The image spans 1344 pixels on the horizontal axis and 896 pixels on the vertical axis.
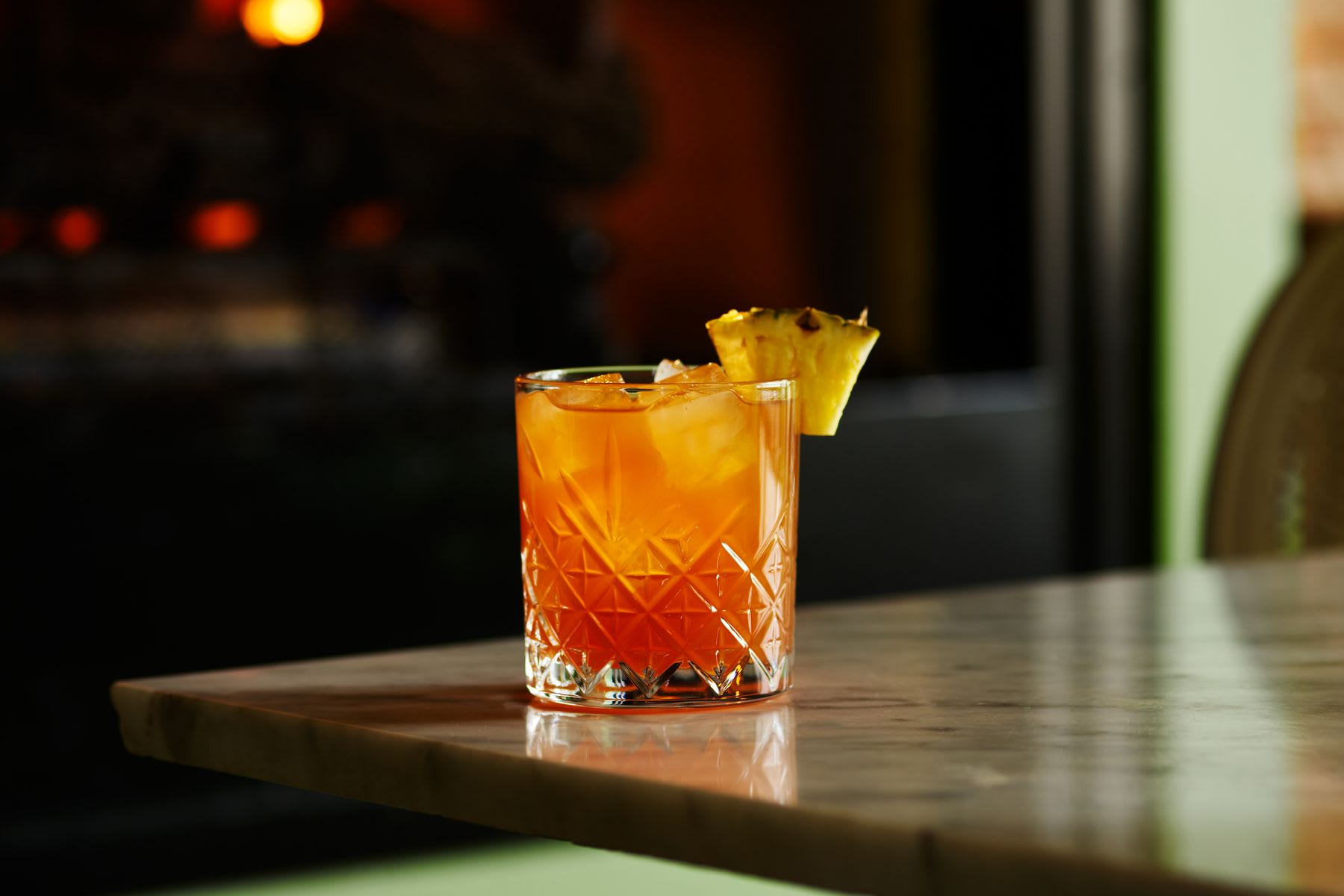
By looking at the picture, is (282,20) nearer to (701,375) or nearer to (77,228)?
(77,228)

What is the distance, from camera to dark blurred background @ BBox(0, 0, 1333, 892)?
219 centimetres

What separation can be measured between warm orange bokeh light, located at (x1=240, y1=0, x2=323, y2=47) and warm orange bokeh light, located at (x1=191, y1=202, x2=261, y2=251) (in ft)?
0.65

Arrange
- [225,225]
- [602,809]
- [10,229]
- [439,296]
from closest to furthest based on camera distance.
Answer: [602,809], [10,229], [225,225], [439,296]

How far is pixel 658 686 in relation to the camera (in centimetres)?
72

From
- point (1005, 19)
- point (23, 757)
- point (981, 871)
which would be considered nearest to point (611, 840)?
point (981, 871)

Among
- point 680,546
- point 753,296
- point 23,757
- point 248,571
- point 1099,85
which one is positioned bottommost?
point 23,757

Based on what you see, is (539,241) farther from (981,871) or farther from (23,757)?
(981,871)

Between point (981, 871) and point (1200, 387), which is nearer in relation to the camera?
point (981, 871)

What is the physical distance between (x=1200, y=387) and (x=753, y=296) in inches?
30.9

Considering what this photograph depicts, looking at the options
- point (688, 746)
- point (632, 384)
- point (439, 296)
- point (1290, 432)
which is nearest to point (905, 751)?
point (688, 746)

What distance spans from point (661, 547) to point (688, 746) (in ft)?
0.34

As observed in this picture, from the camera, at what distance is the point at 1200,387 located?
3.09m

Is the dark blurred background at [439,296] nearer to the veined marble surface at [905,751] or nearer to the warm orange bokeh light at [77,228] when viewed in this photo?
the warm orange bokeh light at [77,228]

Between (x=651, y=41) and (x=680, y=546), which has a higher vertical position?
(x=651, y=41)
